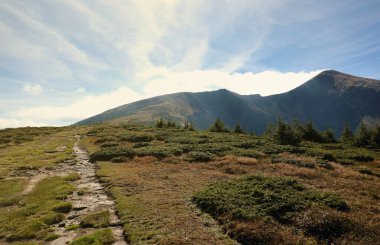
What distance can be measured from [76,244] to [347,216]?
58.7 feet

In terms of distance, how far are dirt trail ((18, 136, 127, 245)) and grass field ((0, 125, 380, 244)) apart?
0.58 meters

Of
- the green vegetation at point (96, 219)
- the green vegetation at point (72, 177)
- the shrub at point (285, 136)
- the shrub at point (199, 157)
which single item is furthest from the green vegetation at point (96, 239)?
the shrub at point (285, 136)

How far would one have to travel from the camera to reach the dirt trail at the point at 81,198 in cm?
1961

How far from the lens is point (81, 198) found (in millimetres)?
28078

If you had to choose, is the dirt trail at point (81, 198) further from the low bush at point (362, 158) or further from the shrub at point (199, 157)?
the low bush at point (362, 158)

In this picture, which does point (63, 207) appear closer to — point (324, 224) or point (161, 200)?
point (161, 200)

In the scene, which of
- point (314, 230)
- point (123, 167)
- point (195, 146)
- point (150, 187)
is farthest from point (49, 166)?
point (314, 230)

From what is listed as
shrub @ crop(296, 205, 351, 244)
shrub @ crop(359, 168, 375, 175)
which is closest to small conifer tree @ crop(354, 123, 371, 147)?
shrub @ crop(359, 168, 375, 175)

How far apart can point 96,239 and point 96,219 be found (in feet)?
13.8

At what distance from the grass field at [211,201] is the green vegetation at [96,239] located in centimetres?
6

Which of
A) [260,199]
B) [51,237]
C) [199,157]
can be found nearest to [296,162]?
[199,157]

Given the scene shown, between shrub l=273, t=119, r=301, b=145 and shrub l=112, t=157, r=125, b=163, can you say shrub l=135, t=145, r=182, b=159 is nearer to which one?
shrub l=112, t=157, r=125, b=163

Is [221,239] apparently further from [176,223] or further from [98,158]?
[98,158]

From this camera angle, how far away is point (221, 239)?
1797cm
